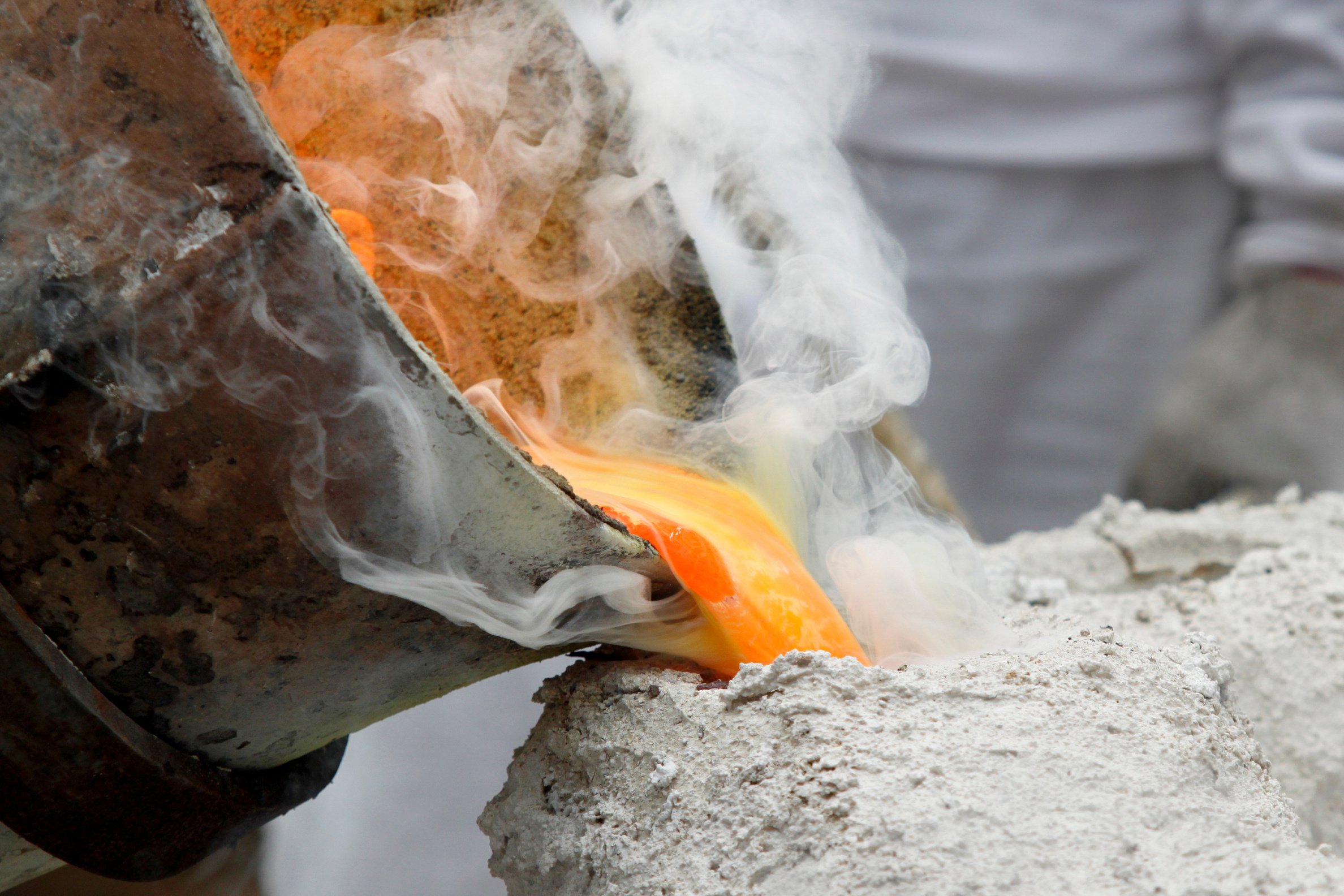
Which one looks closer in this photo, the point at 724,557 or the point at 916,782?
the point at 916,782

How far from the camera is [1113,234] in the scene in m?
2.38

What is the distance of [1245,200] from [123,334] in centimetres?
233

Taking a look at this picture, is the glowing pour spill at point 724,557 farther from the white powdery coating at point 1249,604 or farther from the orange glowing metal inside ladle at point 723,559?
the white powdery coating at point 1249,604

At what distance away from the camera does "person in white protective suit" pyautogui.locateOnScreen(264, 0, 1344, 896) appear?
73.8 inches

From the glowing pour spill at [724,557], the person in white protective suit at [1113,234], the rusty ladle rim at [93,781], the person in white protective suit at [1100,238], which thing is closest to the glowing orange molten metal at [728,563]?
the glowing pour spill at [724,557]

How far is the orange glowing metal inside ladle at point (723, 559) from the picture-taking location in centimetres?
80

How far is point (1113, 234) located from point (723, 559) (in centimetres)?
189

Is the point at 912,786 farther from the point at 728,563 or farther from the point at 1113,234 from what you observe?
the point at 1113,234

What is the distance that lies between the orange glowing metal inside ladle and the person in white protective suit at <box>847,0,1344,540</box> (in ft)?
3.97

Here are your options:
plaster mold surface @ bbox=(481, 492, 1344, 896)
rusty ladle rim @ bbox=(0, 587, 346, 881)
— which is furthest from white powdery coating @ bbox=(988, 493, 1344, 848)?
rusty ladle rim @ bbox=(0, 587, 346, 881)

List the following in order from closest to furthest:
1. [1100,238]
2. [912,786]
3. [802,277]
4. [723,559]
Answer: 1. [912,786]
2. [723,559]
3. [802,277]
4. [1100,238]

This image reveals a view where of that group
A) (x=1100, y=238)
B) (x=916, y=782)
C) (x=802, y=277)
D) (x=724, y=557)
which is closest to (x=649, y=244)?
(x=802, y=277)

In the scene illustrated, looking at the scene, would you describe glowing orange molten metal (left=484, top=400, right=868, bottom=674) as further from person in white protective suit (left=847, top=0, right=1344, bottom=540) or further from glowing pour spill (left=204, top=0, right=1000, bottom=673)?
person in white protective suit (left=847, top=0, right=1344, bottom=540)

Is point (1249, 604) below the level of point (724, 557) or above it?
below
